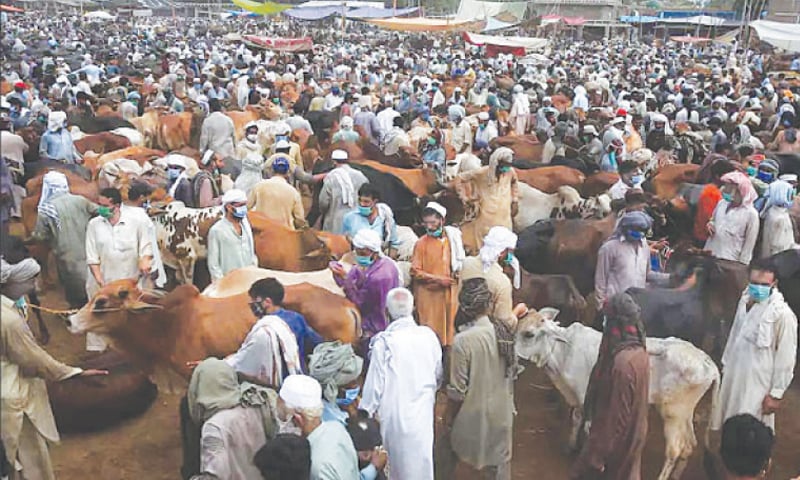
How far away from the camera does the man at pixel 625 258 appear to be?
593 cm

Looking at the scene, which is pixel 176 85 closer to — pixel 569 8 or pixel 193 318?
pixel 193 318

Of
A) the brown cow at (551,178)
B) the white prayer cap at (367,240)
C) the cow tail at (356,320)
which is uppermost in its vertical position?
the white prayer cap at (367,240)

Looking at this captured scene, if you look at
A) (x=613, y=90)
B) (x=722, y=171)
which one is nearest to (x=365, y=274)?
(x=722, y=171)

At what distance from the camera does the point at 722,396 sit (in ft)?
16.5

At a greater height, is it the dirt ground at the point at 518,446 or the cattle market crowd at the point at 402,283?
the cattle market crowd at the point at 402,283

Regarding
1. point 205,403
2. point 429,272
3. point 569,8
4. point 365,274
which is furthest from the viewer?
point 569,8

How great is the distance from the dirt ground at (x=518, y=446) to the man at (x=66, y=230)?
1.53 m

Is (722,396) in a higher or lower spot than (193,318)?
lower

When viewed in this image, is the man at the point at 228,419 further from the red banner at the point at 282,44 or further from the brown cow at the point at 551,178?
the red banner at the point at 282,44

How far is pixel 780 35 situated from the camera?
979 inches

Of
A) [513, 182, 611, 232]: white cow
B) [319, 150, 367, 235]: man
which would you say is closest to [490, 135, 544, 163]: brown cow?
[513, 182, 611, 232]: white cow

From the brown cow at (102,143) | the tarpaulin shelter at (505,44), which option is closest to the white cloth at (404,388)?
the brown cow at (102,143)

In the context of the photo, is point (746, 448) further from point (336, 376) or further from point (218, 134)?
point (218, 134)

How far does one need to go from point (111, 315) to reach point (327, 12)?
33.7m
